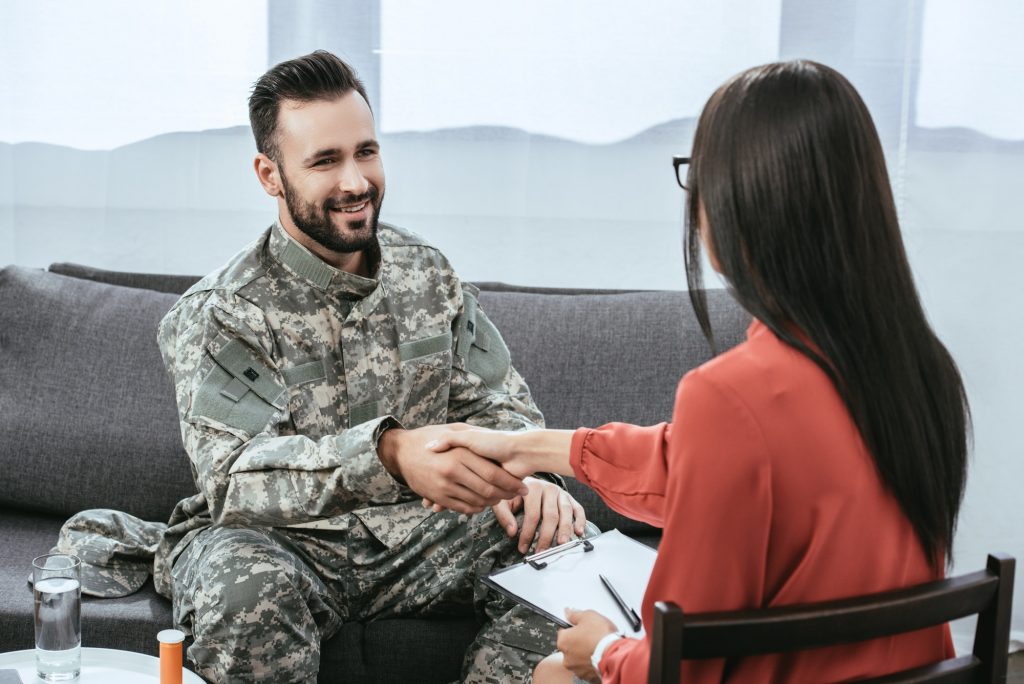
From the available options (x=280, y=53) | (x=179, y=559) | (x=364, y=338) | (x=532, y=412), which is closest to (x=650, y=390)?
(x=532, y=412)

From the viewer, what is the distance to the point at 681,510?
0.99m

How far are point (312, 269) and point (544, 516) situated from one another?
63cm

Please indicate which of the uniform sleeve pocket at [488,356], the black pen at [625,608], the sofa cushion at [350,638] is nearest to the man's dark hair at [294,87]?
the uniform sleeve pocket at [488,356]

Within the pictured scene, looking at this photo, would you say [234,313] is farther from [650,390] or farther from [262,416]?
[650,390]

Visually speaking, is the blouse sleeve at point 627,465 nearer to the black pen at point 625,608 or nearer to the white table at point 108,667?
the black pen at point 625,608

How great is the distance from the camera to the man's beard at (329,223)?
200cm

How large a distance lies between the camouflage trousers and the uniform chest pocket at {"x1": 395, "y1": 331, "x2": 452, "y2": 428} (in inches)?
7.7

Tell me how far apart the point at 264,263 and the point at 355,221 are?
200 mm

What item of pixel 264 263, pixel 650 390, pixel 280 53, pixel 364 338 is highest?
pixel 280 53

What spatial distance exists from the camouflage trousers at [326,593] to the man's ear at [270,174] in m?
0.64

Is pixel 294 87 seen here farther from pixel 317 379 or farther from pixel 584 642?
pixel 584 642

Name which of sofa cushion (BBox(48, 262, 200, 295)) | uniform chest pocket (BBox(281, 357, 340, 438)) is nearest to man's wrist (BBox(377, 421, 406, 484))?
uniform chest pocket (BBox(281, 357, 340, 438))

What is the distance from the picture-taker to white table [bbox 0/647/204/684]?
4.93 ft

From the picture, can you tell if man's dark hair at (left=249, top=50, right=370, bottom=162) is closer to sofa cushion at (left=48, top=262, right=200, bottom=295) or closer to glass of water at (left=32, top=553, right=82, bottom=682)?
sofa cushion at (left=48, top=262, right=200, bottom=295)
